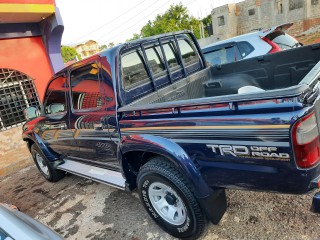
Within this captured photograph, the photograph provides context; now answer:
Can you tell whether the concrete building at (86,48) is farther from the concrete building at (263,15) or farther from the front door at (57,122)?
the front door at (57,122)

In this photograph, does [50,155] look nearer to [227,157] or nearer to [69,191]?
[69,191]

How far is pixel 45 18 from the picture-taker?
307 inches

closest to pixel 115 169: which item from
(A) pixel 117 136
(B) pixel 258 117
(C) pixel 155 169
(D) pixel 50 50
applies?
(A) pixel 117 136

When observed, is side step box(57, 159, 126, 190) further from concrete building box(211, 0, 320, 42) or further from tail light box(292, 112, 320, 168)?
concrete building box(211, 0, 320, 42)

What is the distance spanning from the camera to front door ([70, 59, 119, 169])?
2.84 meters

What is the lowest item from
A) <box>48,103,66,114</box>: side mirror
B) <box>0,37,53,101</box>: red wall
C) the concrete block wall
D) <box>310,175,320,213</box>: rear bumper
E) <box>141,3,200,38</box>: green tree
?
the concrete block wall

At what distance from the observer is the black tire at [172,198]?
2230 millimetres

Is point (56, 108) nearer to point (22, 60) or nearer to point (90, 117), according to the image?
point (90, 117)

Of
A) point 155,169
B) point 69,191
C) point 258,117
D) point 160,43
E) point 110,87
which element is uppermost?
point 160,43

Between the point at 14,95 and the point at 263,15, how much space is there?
22505mm

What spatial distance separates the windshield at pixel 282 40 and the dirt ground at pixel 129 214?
3.74 m

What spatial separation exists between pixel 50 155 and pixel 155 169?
2.74 m

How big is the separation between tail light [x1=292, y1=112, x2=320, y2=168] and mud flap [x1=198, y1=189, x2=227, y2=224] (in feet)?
2.64

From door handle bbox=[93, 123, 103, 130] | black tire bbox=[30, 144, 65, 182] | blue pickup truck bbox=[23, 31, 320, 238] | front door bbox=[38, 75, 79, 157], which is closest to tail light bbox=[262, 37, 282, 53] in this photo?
blue pickup truck bbox=[23, 31, 320, 238]
